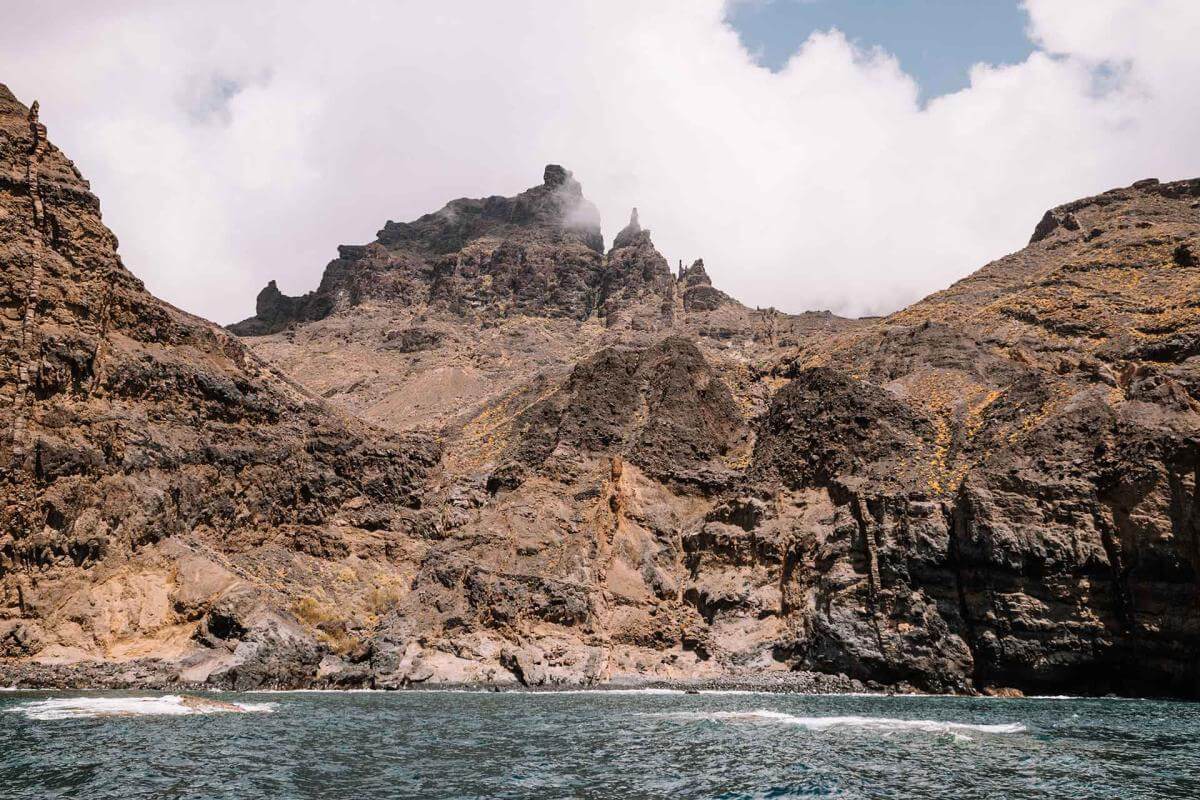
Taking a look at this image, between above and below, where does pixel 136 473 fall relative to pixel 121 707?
above

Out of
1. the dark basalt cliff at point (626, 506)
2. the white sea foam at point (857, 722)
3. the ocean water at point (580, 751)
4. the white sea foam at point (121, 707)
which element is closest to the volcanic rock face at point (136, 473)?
the dark basalt cliff at point (626, 506)

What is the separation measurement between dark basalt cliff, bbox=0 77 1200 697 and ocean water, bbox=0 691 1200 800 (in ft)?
52.3

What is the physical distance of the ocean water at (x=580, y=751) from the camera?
91.6 ft

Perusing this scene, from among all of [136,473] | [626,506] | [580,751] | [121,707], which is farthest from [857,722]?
[136,473]

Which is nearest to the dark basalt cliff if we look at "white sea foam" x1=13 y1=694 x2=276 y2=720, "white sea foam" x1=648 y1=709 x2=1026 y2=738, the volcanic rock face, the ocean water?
the volcanic rock face

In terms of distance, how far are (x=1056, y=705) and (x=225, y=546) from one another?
7188cm

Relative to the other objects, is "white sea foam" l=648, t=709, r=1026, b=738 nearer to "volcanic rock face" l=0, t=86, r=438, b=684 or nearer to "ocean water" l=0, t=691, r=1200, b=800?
"ocean water" l=0, t=691, r=1200, b=800

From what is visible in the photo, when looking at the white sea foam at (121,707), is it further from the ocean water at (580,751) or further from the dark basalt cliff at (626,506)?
the dark basalt cliff at (626,506)

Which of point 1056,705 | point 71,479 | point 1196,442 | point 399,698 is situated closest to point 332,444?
point 71,479

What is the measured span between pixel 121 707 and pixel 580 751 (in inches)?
1075

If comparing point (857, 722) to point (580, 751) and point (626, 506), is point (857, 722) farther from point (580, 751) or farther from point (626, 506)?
point (626, 506)

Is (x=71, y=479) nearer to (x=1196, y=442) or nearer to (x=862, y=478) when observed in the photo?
(x=862, y=478)

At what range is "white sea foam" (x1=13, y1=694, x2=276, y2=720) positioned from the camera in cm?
4462

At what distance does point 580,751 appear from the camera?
118 feet
